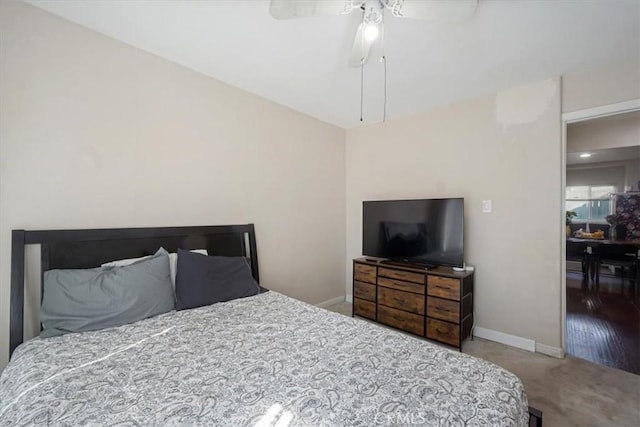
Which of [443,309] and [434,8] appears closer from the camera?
[434,8]

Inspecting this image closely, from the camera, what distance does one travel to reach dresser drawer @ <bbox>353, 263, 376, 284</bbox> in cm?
330

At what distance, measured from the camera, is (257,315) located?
1947 mm

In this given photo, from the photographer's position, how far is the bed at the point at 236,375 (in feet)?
3.21

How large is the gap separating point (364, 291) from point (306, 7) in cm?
287

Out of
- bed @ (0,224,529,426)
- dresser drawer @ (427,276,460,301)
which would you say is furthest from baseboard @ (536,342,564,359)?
bed @ (0,224,529,426)

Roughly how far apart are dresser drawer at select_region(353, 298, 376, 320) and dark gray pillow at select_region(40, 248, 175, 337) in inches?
85.7

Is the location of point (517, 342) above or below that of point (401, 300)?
below

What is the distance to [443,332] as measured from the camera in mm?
2732

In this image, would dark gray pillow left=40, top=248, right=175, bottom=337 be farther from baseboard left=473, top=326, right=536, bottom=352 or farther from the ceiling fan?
baseboard left=473, top=326, right=536, bottom=352

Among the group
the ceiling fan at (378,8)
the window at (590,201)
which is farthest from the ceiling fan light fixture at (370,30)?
the window at (590,201)

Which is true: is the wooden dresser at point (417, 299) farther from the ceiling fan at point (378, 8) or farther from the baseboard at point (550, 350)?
the ceiling fan at point (378, 8)

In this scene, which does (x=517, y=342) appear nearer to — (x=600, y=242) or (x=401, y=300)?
(x=401, y=300)

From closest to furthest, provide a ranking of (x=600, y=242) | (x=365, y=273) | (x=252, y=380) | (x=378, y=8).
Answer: (x=252, y=380) < (x=378, y=8) < (x=365, y=273) < (x=600, y=242)

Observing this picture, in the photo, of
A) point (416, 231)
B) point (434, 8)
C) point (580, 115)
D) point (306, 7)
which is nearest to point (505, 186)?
point (580, 115)
